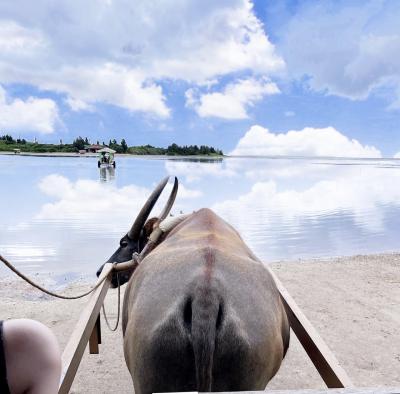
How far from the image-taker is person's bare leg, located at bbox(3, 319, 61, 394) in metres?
1.49

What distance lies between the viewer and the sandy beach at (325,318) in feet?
15.1

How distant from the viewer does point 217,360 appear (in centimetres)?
192

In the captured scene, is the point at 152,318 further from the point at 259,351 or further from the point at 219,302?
the point at 259,351

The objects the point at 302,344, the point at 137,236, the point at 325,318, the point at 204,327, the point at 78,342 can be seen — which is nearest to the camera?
the point at 204,327

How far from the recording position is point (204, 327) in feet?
6.11

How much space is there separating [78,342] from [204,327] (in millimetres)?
1136

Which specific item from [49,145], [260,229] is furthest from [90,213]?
[49,145]

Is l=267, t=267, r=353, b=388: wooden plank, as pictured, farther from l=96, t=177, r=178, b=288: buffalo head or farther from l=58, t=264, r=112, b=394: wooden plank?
l=96, t=177, r=178, b=288: buffalo head

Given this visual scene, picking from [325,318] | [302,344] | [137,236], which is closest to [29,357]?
[302,344]

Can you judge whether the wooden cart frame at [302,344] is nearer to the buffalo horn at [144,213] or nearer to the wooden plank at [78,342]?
the wooden plank at [78,342]

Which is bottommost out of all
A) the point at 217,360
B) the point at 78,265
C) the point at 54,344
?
the point at 78,265

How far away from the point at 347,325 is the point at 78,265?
6263mm

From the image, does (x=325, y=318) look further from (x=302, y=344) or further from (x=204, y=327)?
(x=204, y=327)

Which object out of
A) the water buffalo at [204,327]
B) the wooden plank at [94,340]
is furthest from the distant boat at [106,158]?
the water buffalo at [204,327]
